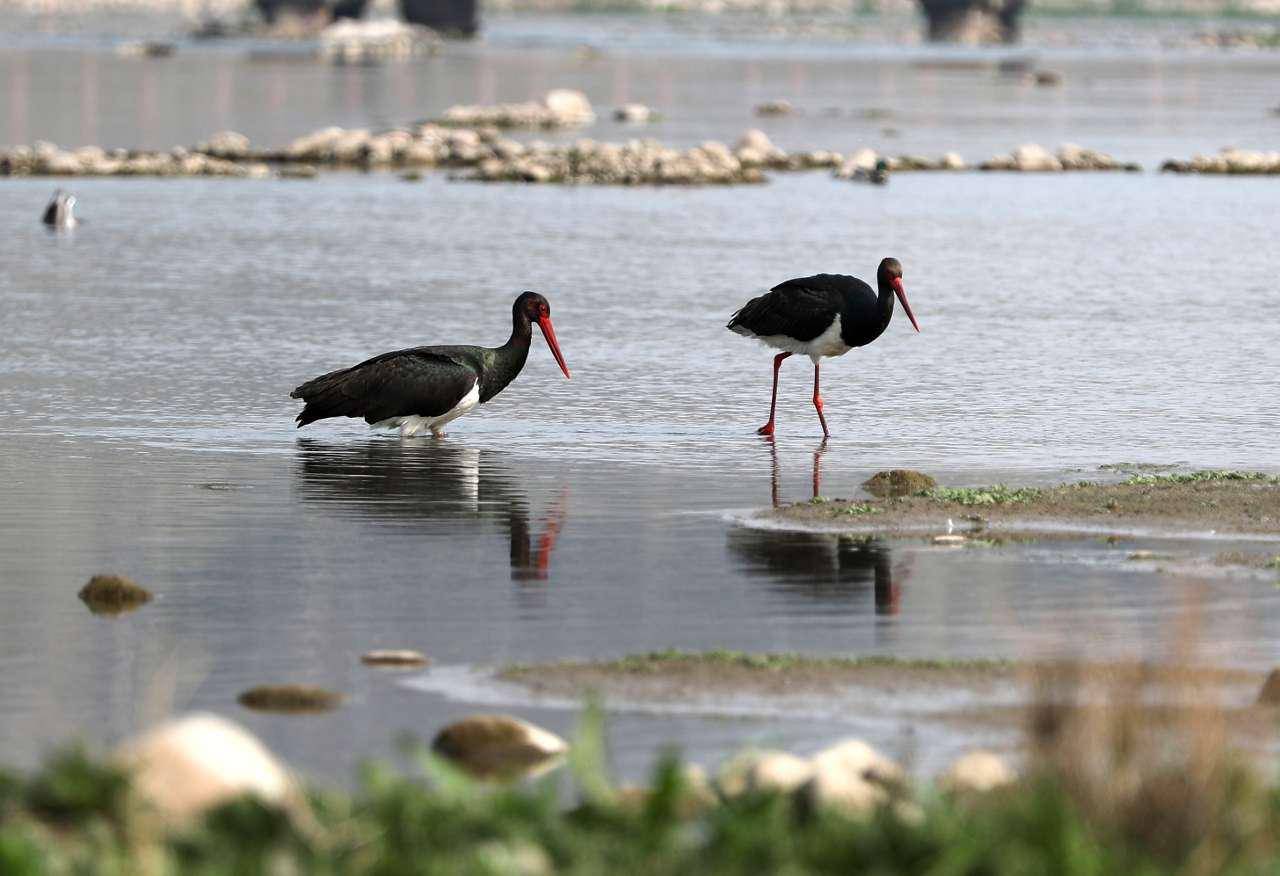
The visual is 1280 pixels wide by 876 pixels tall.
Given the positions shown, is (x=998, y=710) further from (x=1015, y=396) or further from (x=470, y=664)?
(x=1015, y=396)

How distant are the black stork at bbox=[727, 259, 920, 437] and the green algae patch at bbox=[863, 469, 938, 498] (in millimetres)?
2726

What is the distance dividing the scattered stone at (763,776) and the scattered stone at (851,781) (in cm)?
7

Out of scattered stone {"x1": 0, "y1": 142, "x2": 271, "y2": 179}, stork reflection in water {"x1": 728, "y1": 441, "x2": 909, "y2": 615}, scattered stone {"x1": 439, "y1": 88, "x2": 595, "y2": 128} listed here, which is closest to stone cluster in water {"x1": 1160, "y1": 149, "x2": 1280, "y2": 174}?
scattered stone {"x1": 0, "y1": 142, "x2": 271, "y2": 179}

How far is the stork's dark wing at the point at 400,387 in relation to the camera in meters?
19.6

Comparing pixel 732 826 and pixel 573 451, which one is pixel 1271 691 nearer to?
pixel 732 826

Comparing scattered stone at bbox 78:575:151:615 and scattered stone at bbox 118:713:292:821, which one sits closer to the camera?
scattered stone at bbox 118:713:292:821

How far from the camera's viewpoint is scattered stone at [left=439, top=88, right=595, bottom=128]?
3017 inches

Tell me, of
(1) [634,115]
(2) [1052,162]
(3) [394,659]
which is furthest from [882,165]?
(3) [394,659]

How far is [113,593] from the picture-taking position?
14086 mm

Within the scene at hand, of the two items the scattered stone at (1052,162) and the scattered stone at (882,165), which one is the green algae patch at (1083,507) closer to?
the scattered stone at (882,165)

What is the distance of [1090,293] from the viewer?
33531mm

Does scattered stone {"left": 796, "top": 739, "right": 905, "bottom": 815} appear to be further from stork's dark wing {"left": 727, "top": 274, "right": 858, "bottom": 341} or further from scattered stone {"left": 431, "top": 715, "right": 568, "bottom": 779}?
stork's dark wing {"left": 727, "top": 274, "right": 858, "bottom": 341}

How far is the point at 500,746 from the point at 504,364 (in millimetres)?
9246

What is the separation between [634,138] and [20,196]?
2537 cm
